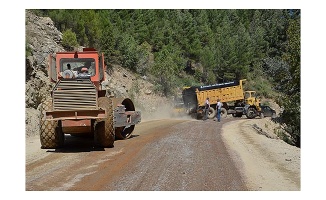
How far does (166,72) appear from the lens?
46312 millimetres

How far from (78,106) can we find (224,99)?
24.8 m

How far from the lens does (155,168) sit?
9688mm

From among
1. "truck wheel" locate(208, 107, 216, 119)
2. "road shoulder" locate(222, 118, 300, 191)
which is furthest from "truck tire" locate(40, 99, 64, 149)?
"truck wheel" locate(208, 107, 216, 119)

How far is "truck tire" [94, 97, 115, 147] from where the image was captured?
11.9 m

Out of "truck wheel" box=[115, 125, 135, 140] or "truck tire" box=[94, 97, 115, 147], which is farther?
"truck wheel" box=[115, 125, 135, 140]

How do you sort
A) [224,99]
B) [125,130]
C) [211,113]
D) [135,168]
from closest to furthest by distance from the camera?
[135,168] → [125,130] → [211,113] → [224,99]

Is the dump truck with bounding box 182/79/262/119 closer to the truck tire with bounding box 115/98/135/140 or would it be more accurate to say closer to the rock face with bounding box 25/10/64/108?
the rock face with bounding box 25/10/64/108

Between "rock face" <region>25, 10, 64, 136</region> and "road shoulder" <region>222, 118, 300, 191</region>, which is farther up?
"rock face" <region>25, 10, 64, 136</region>

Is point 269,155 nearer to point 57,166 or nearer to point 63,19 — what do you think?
point 57,166

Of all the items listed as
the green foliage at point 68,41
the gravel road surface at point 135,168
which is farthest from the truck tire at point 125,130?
the green foliage at point 68,41

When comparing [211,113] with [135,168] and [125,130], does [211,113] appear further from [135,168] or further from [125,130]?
[135,168]

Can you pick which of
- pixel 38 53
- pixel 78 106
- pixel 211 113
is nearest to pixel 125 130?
pixel 78 106

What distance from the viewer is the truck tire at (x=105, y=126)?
11852 mm
